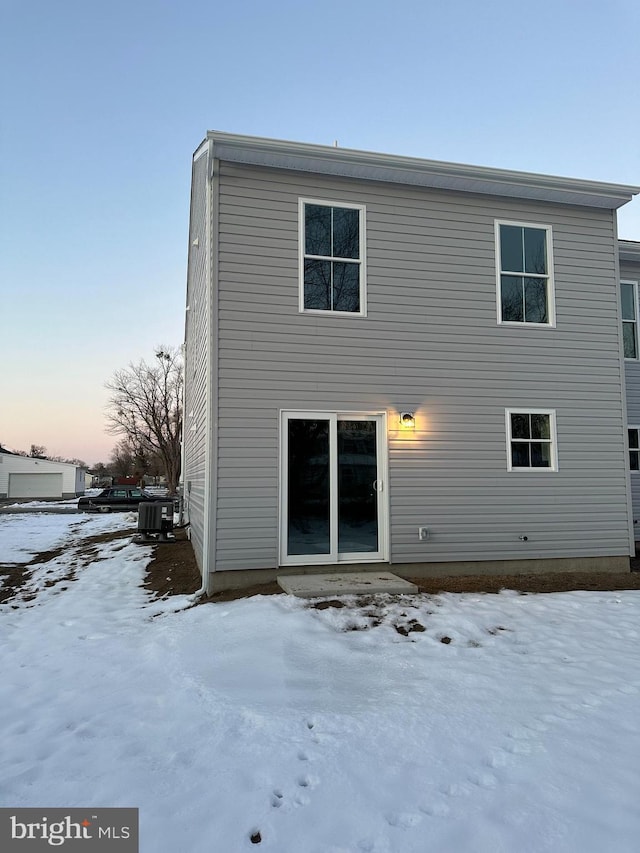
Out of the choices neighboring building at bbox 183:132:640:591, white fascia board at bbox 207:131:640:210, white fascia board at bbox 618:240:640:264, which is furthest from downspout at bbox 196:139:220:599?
white fascia board at bbox 618:240:640:264

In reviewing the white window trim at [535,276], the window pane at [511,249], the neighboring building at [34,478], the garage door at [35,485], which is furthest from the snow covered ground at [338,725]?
the garage door at [35,485]

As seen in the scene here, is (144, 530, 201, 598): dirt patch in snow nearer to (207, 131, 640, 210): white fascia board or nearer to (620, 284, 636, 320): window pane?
(207, 131, 640, 210): white fascia board

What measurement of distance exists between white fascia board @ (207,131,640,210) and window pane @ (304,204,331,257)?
0.47 meters

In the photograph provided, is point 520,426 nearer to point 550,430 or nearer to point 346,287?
point 550,430

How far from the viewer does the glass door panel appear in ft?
21.7

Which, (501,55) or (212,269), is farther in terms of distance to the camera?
(501,55)

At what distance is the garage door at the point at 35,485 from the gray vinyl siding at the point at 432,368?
35593 millimetres

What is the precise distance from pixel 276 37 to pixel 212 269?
6870 millimetres

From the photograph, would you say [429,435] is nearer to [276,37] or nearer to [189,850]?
[189,850]

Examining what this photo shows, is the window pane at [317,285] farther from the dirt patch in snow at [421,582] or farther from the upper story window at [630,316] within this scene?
the upper story window at [630,316]

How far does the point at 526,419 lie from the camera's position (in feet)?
24.1

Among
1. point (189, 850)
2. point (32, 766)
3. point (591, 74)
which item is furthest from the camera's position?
point (591, 74)

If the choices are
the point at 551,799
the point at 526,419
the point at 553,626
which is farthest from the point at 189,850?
the point at 526,419

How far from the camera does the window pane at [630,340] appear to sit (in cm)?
995
